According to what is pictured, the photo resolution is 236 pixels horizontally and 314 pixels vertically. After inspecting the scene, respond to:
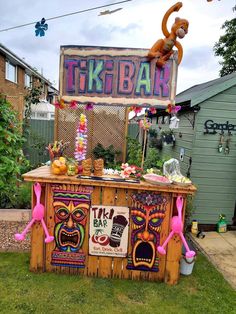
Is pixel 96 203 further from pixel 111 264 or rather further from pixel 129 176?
pixel 111 264

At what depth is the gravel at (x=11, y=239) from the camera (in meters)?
4.14

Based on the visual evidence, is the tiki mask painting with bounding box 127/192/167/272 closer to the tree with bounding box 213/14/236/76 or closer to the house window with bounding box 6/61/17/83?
the tree with bounding box 213/14/236/76

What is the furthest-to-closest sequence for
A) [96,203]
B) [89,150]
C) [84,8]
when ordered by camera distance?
1. [89,150]
2. [84,8]
3. [96,203]

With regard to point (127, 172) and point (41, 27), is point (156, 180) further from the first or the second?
point (41, 27)

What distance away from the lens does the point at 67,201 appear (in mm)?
3398

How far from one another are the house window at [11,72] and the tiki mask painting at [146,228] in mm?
13803

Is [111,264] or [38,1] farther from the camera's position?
[38,1]

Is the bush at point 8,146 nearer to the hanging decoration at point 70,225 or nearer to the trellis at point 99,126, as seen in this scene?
the hanging decoration at point 70,225

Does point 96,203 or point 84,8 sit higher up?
point 84,8

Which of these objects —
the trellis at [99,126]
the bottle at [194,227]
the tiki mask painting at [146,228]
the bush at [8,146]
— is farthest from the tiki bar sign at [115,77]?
the trellis at [99,126]

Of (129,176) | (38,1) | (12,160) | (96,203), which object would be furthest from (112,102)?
(38,1)

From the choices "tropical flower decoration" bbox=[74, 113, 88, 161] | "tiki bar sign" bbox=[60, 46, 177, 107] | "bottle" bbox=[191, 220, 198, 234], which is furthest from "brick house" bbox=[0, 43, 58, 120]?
"bottle" bbox=[191, 220, 198, 234]

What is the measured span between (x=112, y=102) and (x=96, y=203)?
1.39 meters

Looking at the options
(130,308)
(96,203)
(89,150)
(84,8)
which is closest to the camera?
(130,308)
